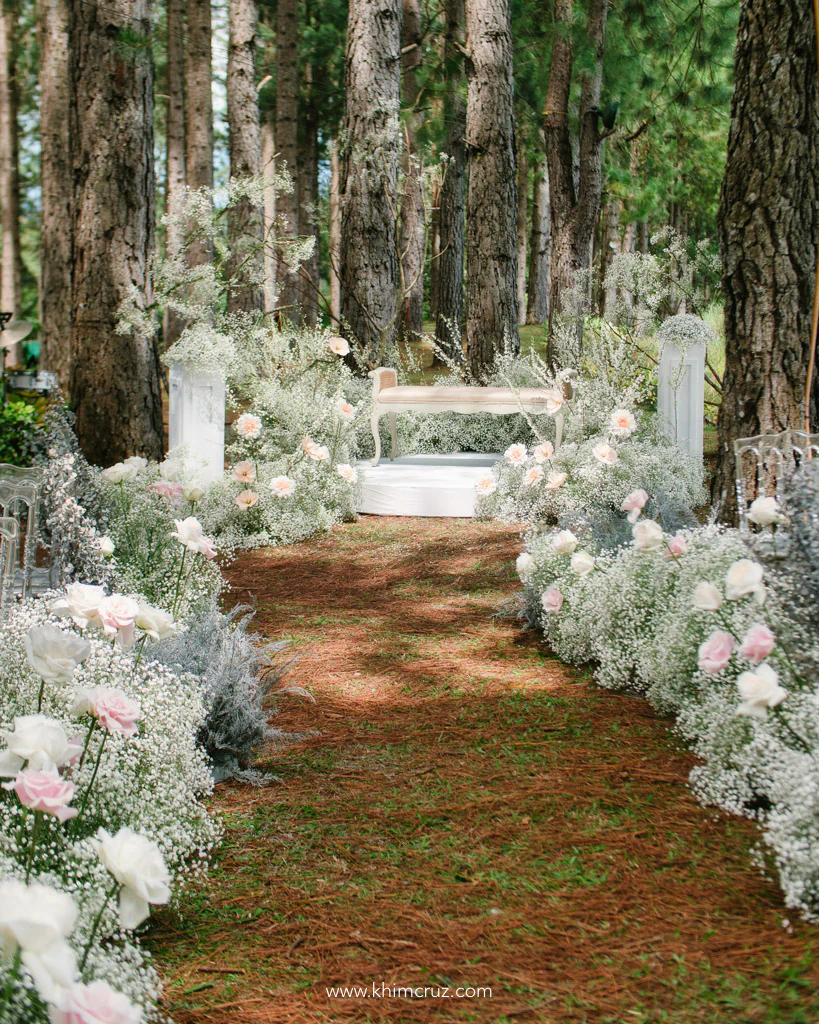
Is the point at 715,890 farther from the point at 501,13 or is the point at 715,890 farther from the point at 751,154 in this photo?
the point at 501,13

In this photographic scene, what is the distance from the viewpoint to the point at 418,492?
24.4 ft

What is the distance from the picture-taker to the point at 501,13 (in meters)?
10.3

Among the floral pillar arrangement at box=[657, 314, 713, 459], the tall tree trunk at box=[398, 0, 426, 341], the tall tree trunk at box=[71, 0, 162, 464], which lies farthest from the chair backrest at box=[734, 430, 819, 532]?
the tall tree trunk at box=[398, 0, 426, 341]

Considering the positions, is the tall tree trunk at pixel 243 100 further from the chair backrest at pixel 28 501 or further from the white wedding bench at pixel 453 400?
the chair backrest at pixel 28 501

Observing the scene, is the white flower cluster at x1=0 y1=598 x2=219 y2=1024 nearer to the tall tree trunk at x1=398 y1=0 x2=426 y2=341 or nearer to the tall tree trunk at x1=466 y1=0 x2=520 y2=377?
the tall tree trunk at x1=466 y1=0 x2=520 y2=377

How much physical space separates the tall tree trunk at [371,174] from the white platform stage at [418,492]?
1.65 meters

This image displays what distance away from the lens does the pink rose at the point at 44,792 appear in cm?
152

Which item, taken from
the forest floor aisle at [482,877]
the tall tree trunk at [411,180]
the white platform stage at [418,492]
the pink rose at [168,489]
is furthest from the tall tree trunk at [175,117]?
the forest floor aisle at [482,877]

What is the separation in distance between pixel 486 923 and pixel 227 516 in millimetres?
4842

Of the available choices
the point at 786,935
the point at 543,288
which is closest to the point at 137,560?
the point at 786,935

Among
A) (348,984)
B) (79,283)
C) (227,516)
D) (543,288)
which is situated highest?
(543,288)

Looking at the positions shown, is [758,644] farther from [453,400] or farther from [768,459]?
[453,400]

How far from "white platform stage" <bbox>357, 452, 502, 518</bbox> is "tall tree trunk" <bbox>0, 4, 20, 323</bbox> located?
6829mm

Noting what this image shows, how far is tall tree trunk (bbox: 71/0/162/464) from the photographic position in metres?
6.40
